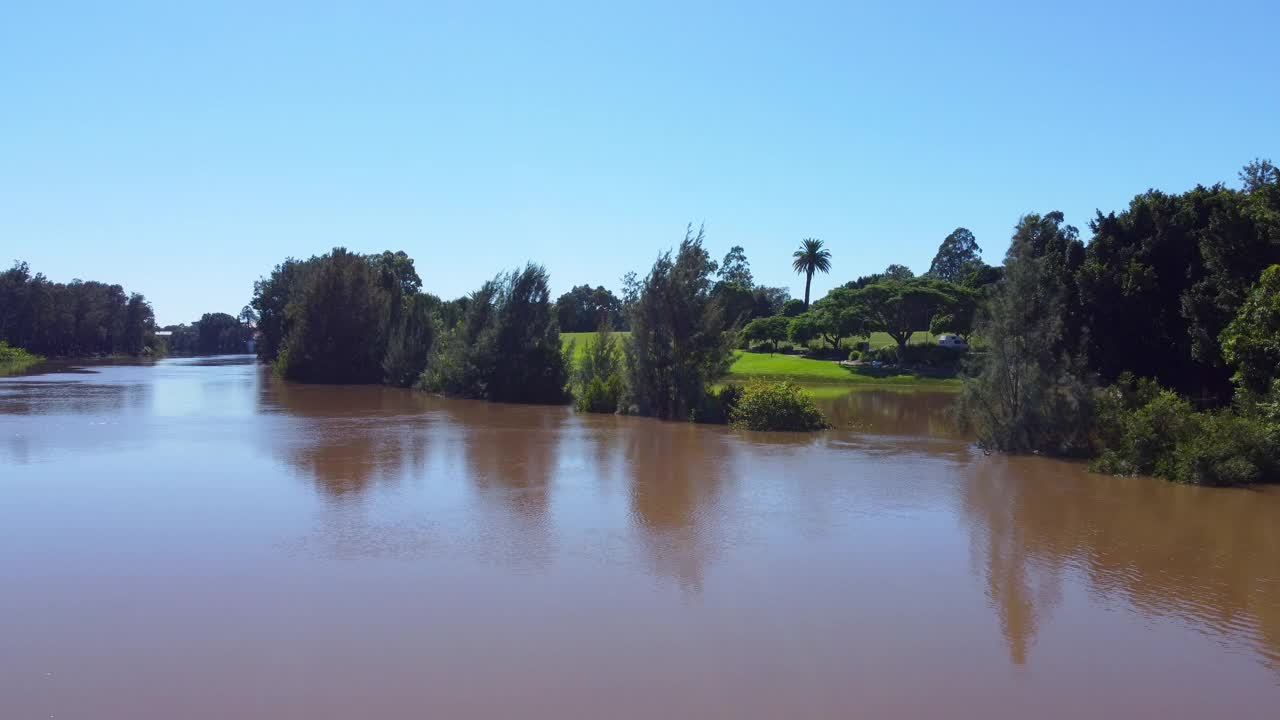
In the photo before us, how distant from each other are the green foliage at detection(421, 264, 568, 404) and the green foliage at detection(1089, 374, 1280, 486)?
2290 cm

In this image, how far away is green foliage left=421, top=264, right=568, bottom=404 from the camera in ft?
124

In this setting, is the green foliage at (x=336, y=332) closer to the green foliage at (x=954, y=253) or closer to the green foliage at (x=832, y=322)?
the green foliage at (x=832, y=322)

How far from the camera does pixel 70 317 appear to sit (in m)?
87.1

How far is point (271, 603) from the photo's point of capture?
9062 millimetres

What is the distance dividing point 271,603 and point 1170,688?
818cm

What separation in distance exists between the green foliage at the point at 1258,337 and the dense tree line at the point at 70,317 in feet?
296

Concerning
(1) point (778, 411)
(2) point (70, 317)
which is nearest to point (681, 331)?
(1) point (778, 411)

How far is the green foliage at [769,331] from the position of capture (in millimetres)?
68875

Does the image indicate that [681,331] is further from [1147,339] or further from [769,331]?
[769,331]

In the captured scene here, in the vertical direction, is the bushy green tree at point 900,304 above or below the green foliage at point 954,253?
below

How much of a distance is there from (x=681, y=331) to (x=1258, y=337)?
52.0 feet

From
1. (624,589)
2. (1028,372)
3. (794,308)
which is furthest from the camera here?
(794,308)

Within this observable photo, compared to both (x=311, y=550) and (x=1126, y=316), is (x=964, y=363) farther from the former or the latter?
(x=311, y=550)

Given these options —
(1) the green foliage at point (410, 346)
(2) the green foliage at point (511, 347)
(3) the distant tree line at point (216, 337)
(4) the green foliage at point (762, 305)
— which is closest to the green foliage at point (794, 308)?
(4) the green foliage at point (762, 305)
